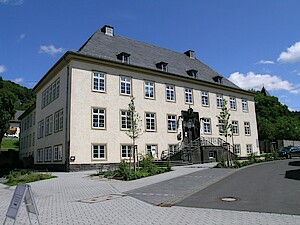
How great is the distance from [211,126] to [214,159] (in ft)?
18.2

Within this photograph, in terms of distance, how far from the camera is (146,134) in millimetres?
28562

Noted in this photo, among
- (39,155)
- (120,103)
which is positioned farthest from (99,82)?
(39,155)

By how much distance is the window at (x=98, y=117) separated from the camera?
25.6m

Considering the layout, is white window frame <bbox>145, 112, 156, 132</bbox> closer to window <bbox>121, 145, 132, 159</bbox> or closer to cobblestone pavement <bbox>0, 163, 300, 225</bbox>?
window <bbox>121, 145, 132, 159</bbox>

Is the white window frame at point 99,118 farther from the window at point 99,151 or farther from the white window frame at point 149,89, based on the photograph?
the white window frame at point 149,89

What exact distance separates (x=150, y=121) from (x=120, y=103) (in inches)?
154

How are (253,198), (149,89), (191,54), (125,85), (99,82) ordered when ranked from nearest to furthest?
(253,198)
(99,82)
(125,85)
(149,89)
(191,54)

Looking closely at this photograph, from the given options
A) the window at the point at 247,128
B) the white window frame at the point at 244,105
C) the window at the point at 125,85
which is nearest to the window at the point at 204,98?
the white window frame at the point at 244,105

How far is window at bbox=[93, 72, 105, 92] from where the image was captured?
26.3m

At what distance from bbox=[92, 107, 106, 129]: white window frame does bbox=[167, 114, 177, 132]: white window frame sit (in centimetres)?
785

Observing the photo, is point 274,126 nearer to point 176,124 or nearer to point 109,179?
point 176,124

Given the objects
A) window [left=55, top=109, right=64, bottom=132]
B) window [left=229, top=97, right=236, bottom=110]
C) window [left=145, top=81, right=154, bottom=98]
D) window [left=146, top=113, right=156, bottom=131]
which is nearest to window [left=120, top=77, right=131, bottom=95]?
window [left=145, top=81, right=154, bottom=98]

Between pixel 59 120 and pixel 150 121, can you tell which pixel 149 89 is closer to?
pixel 150 121

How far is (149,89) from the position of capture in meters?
30.1
